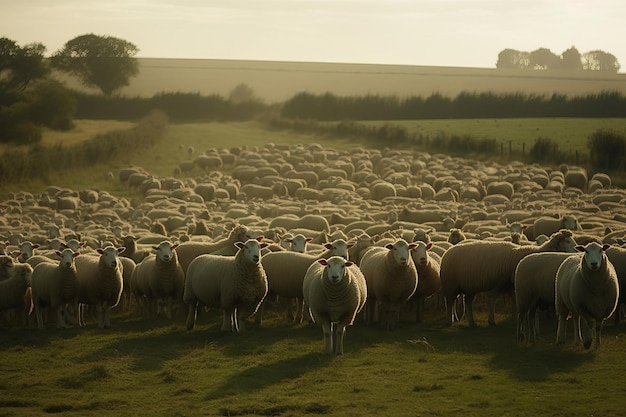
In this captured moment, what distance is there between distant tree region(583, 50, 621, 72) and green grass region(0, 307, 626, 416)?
15730 centimetres

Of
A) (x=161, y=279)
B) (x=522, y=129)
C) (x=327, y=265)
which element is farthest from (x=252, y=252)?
(x=522, y=129)

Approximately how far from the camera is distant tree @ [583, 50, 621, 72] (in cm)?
16412

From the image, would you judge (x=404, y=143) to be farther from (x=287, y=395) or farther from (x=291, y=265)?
(x=287, y=395)

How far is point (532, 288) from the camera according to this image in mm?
14367

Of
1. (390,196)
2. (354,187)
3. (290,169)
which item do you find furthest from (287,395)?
(290,169)

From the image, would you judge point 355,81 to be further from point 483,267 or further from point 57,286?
point 57,286

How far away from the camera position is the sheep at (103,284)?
16391mm

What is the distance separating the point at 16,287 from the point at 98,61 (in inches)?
2914

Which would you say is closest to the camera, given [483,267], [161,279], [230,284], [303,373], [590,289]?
[303,373]

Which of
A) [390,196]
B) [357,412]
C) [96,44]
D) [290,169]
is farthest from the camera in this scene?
[96,44]

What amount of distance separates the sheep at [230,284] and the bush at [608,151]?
34.5 m

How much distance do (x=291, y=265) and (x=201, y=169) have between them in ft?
117

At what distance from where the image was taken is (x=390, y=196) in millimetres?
37188

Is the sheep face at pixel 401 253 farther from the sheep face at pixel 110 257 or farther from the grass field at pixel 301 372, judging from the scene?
the sheep face at pixel 110 257
